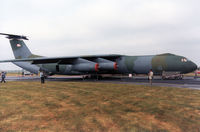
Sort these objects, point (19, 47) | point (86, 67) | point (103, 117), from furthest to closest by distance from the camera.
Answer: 1. point (19, 47)
2. point (86, 67)
3. point (103, 117)

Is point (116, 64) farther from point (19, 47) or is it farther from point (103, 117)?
point (19, 47)

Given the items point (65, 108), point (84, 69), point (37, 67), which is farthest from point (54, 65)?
point (65, 108)

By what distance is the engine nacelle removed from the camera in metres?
20.0

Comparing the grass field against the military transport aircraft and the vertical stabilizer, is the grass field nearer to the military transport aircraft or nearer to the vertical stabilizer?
the military transport aircraft

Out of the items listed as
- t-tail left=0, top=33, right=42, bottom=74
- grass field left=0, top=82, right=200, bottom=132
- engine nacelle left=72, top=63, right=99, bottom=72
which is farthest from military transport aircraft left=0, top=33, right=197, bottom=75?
grass field left=0, top=82, right=200, bottom=132

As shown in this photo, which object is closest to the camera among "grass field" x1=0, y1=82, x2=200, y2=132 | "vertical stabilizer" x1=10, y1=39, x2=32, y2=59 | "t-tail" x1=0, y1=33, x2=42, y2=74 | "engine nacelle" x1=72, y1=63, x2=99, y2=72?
"grass field" x1=0, y1=82, x2=200, y2=132

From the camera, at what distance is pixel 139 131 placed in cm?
403

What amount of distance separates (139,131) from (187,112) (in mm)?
2796

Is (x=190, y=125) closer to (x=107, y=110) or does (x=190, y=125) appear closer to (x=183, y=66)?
(x=107, y=110)

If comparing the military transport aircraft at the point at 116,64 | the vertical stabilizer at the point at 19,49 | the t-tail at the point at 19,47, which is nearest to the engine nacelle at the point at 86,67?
the military transport aircraft at the point at 116,64

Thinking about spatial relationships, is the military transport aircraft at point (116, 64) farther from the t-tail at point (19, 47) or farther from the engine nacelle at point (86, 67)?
the t-tail at point (19, 47)

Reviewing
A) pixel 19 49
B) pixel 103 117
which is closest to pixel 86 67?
pixel 103 117

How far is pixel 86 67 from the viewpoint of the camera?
2056cm

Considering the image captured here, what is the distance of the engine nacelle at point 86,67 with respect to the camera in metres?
20.0
